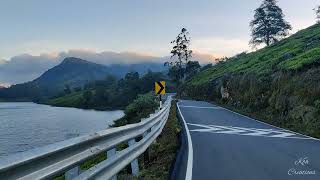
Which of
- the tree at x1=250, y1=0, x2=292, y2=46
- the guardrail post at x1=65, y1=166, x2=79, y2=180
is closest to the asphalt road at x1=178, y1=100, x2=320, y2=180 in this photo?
the guardrail post at x1=65, y1=166, x2=79, y2=180

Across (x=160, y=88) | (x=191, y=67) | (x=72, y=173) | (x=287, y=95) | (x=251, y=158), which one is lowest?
(x=251, y=158)

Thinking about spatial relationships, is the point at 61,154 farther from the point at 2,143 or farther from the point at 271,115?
the point at 2,143

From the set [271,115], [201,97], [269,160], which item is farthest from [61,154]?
[201,97]

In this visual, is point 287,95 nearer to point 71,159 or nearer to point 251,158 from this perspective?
point 251,158

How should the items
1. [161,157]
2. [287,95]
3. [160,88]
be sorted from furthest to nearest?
[160,88], [287,95], [161,157]

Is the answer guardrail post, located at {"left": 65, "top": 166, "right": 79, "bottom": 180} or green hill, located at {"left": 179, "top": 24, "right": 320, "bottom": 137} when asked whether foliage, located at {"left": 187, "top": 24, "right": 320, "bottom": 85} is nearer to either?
green hill, located at {"left": 179, "top": 24, "right": 320, "bottom": 137}

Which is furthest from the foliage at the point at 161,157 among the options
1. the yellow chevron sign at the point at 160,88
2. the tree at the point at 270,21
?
the tree at the point at 270,21

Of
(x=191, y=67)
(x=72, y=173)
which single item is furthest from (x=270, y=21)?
(x=72, y=173)

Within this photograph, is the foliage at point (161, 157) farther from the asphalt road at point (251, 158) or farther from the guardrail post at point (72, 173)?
the guardrail post at point (72, 173)

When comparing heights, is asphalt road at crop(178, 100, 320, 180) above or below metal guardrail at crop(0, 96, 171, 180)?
below

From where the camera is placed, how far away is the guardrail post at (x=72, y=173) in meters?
5.42

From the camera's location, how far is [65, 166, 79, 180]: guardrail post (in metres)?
5.42

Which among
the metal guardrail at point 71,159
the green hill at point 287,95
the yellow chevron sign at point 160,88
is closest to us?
the metal guardrail at point 71,159

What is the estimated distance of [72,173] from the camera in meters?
5.48
